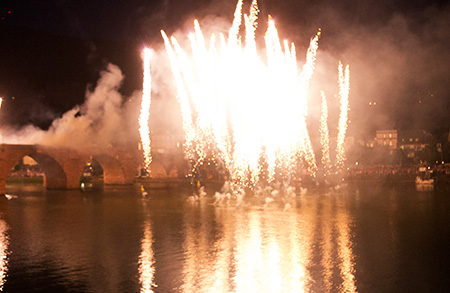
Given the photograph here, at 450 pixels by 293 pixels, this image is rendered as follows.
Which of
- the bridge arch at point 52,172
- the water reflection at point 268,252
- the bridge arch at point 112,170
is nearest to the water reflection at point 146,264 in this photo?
the water reflection at point 268,252

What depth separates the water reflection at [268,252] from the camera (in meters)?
12.4

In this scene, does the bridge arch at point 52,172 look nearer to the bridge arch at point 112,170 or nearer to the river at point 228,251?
the bridge arch at point 112,170

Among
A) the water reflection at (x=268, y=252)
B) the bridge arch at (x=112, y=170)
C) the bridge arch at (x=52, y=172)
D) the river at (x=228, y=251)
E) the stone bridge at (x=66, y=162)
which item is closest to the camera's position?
the water reflection at (x=268, y=252)

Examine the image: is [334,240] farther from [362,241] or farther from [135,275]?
[135,275]

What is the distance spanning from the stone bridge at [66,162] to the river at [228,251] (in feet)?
71.2

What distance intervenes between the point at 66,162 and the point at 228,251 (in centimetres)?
4288

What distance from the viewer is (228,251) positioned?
1659 centimetres

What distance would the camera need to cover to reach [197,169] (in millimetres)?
82375

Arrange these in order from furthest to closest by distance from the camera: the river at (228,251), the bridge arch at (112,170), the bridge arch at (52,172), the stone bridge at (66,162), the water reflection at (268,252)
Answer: the bridge arch at (112,170) → the bridge arch at (52,172) → the stone bridge at (66,162) → the river at (228,251) → the water reflection at (268,252)

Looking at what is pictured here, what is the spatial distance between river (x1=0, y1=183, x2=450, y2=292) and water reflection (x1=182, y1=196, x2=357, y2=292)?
32mm

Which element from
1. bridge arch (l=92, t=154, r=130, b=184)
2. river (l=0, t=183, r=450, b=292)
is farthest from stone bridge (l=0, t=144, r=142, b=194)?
river (l=0, t=183, r=450, b=292)

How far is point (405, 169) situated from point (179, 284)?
70777mm

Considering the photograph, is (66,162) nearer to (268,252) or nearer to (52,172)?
(52,172)

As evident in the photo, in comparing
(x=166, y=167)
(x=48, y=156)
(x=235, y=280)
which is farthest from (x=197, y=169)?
(x=235, y=280)
